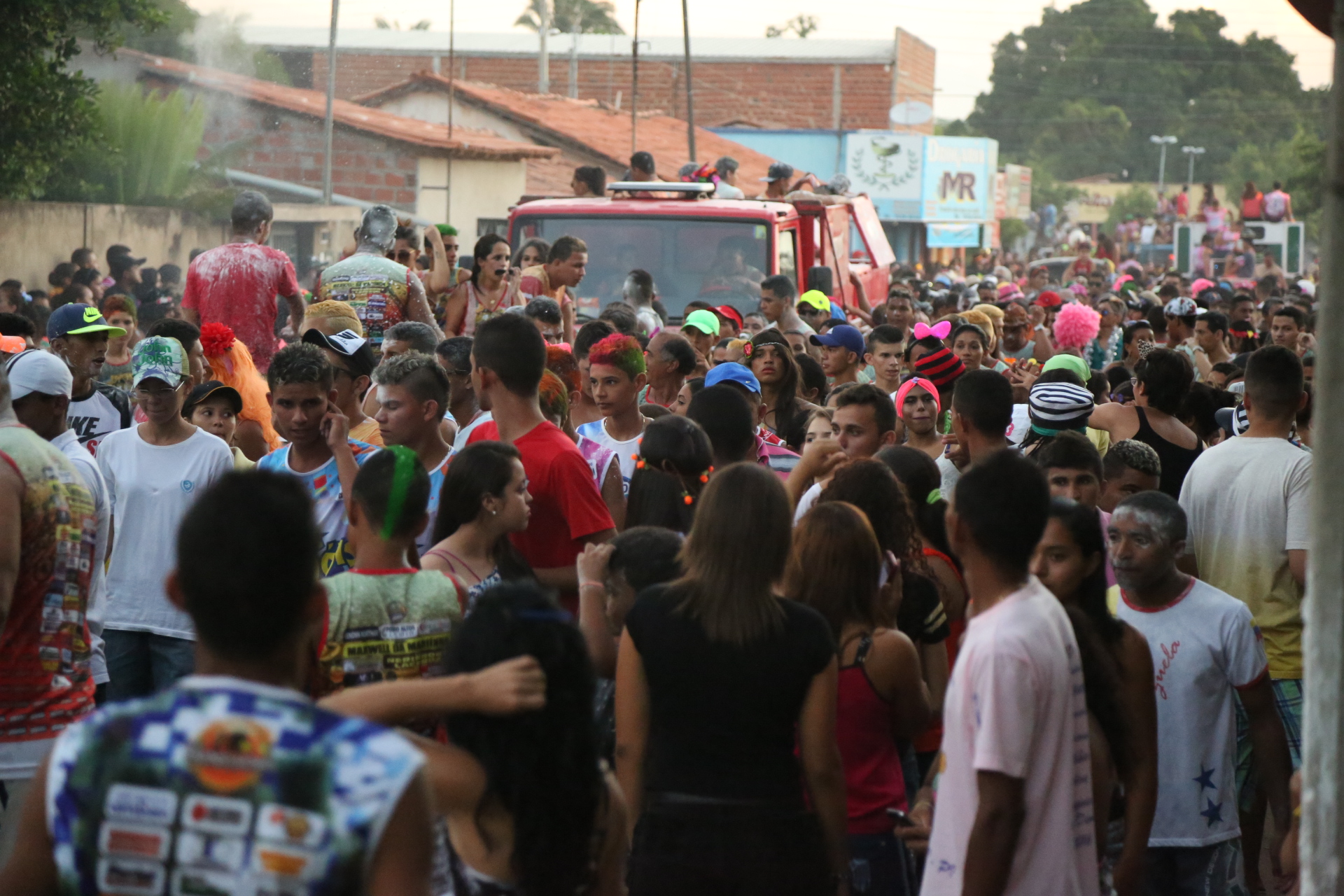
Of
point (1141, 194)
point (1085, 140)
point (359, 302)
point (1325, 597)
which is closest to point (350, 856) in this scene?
point (1325, 597)

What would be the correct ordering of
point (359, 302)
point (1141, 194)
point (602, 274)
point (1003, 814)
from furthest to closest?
point (1141, 194) < point (602, 274) < point (359, 302) < point (1003, 814)

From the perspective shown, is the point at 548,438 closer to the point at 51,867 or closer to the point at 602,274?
the point at 51,867

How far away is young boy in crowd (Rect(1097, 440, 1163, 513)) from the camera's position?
19.1 ft

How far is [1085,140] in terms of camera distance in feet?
295

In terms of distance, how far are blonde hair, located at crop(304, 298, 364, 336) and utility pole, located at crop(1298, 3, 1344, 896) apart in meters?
5.41

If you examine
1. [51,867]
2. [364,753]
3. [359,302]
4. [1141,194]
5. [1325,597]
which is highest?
[1141,194]

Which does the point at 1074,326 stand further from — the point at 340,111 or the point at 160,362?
the point at 340,111

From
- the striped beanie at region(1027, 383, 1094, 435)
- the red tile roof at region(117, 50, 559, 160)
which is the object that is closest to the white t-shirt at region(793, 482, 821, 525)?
the striped beanie at region(1027, 383, 1094, 435)

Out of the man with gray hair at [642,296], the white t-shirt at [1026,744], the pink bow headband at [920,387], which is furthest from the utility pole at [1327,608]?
the man with gray hair at [642,296]

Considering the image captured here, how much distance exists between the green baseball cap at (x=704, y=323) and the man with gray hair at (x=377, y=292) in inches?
66.8

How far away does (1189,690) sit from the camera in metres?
4.54

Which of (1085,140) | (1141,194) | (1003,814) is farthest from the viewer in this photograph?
(1085,140)

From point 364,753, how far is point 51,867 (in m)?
0.53

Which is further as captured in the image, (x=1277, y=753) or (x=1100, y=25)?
(x=1100, y=25)
